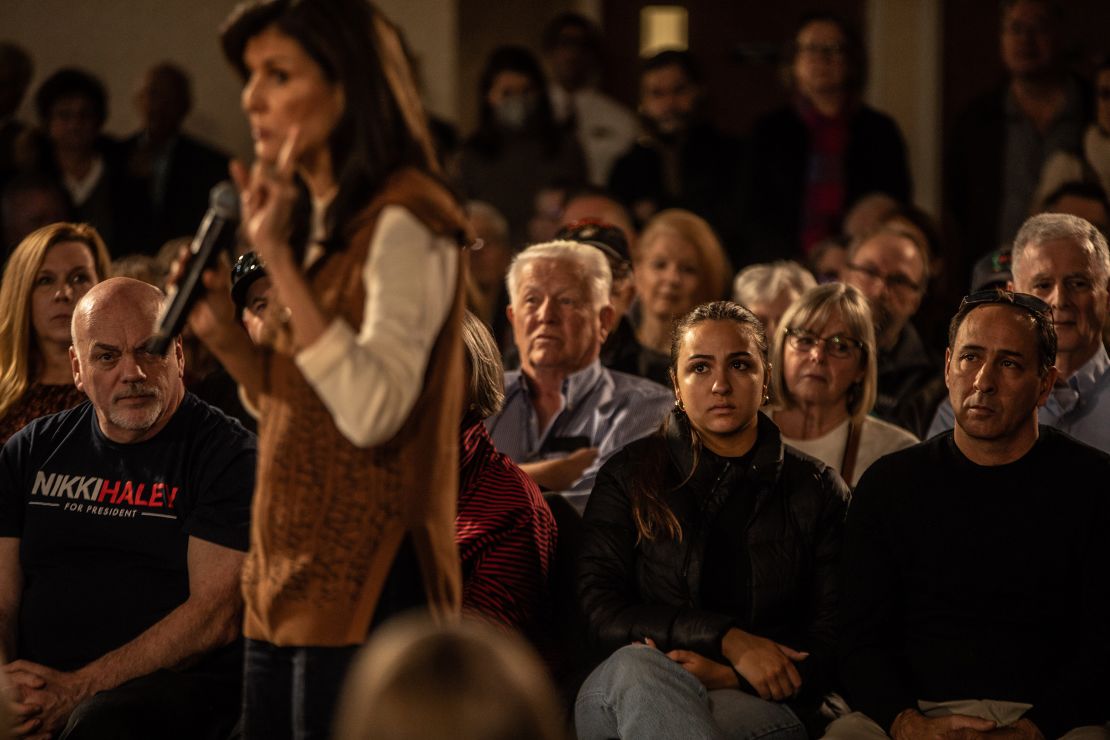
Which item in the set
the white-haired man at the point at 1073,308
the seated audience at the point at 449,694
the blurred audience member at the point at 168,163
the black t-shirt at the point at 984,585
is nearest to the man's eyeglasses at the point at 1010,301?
the black t-shirt at the point at 984,585

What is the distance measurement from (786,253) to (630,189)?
77cm

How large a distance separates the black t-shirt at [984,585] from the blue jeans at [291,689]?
140 centimetres

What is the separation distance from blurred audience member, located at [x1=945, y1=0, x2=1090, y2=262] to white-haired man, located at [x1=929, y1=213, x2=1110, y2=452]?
5.87 ft

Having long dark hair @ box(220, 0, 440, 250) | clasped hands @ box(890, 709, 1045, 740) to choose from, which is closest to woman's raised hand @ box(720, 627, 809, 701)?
clasped hands @ box(890, 709, 1045, 740)

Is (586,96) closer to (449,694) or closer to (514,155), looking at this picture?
(514,155)

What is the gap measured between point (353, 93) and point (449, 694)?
91cm

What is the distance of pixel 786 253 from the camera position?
235 inches

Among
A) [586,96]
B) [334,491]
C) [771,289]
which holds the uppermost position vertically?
[586,96]

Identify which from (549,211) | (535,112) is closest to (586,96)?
(535,112)

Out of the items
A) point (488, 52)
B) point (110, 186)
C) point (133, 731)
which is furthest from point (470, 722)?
point (488, 52)

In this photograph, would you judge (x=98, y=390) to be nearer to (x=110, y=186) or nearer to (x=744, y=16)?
(x=110, y=186)

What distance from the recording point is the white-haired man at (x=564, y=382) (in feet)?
13.8

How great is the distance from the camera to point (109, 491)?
3.29 m

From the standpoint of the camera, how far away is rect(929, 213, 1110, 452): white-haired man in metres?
3.83
